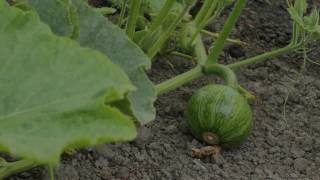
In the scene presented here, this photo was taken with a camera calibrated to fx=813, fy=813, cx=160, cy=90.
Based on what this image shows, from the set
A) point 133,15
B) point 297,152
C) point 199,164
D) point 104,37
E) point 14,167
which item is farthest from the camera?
point 297,152

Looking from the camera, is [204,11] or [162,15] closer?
[162,15]

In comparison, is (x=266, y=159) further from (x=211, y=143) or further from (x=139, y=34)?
(x=139, y=34)

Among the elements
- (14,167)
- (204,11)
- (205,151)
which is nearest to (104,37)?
(14,167)

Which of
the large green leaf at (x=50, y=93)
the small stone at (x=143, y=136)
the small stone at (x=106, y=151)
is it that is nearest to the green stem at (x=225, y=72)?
the small stone at (x=143, y=136)

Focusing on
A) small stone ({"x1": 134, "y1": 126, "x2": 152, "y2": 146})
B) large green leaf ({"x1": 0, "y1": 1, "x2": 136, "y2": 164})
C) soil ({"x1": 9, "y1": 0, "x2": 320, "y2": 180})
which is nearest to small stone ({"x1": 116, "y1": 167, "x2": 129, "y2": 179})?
soil ({"x1": 9, "y1": 0, "x2": 320, "y2": 180})

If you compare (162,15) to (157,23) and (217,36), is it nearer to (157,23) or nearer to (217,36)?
(157,23)

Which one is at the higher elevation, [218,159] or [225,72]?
[225,72]

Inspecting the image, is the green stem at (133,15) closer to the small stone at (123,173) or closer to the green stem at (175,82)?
the green stem at (175,82)

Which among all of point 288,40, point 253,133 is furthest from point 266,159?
point 288,40
